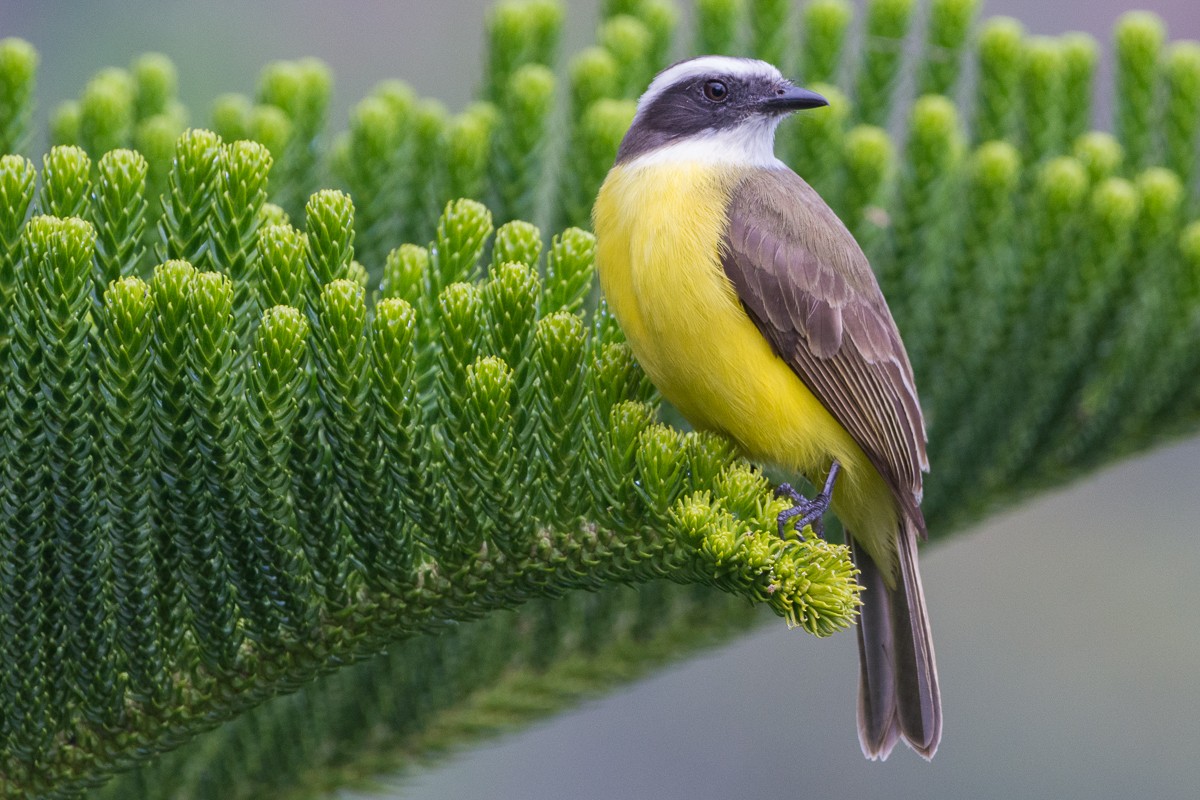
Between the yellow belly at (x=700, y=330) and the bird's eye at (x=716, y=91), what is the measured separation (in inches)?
14.5

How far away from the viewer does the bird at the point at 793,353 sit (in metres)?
2.29

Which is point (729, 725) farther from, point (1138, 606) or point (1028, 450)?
point (1028, 450)

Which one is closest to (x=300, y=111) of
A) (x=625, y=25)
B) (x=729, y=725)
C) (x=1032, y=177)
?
(x=625, y=25)

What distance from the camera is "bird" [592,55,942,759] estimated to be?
2285mm

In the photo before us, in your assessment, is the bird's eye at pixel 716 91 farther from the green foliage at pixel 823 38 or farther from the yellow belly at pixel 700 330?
the green foliage at pixel 823 38

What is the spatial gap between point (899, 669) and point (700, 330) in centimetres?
76

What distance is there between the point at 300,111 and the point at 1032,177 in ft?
5.88

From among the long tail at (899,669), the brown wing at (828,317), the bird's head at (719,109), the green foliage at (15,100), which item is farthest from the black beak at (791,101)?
the green foliage at (15,100)

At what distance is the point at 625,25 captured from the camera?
3260 mm

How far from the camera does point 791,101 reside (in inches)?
106

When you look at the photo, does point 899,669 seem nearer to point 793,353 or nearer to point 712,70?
point 793,353

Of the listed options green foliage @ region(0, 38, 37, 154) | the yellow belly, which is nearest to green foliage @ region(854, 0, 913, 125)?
the yellow belly

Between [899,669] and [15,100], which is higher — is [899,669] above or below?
below

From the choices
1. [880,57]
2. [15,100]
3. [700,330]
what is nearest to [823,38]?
[880,57]
